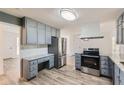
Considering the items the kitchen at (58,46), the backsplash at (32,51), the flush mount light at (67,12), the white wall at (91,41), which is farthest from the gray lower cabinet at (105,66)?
the backsplash at (32,51)

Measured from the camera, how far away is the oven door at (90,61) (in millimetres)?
3281

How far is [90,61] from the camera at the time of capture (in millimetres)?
3475

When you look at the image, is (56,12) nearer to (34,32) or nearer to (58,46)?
(34,32)

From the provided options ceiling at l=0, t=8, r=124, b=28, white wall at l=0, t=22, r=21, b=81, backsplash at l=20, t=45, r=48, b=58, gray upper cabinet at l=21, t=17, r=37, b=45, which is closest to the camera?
ceiling at l=0, t=8, r=124, b=28

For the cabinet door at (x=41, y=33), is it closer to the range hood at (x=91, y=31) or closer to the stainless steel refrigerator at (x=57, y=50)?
the stainless steel refrigerator at (x=57, y=50)

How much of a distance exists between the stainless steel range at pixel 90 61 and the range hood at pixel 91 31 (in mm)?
491

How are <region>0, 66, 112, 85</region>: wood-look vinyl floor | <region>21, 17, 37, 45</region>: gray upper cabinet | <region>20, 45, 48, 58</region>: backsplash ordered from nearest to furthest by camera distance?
<region>0, 66, 112, 85</region>: wood-look vinyl floor
<region>21, 17, 37, 45</region>: gray upper cabinet
<region>20, 45, 48, 58</region>: backsplash

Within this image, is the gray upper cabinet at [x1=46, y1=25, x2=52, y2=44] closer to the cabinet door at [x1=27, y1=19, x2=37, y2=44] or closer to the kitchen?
the kitchen

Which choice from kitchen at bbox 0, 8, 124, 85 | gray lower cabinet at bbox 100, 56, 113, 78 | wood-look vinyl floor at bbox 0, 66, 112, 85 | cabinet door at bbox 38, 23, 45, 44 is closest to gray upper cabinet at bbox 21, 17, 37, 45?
kitchen at bbox 0, 8, 124, 85

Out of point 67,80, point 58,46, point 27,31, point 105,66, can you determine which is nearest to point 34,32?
point 27,31

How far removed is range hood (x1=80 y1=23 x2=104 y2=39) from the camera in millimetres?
3691

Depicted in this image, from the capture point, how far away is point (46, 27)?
3.72 metres

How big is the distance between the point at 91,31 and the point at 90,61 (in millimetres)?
1209
